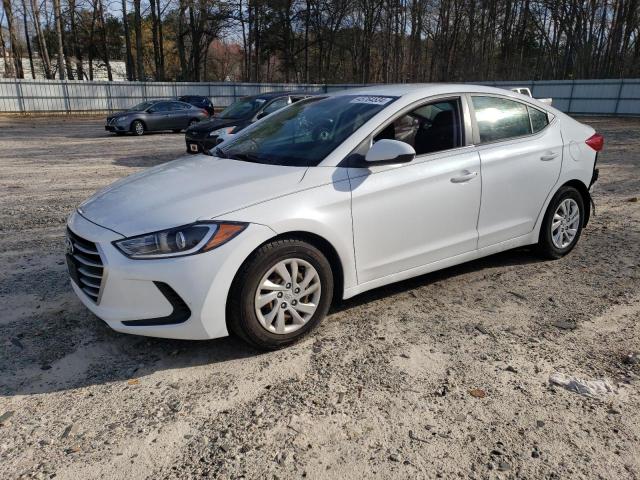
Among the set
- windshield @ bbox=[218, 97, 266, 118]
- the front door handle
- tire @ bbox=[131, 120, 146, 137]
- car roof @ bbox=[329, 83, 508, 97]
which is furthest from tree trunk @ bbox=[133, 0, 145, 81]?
the front door handle

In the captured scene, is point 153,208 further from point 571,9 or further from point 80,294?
point 571,9

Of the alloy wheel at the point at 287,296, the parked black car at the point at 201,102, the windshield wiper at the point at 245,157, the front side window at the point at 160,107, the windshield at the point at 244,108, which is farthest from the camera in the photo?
the parked black car at the point at 201,102

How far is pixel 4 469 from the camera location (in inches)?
92.3

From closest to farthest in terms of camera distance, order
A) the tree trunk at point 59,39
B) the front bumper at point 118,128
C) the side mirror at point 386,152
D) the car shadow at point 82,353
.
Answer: the car shadow at point 82,353
the side mirror at point 386,152
the front bumper at point 118,128
the tree trunk at point 59,39

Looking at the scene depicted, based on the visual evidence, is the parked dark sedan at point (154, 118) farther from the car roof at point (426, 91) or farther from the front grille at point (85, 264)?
the front grille at point (85, 264)

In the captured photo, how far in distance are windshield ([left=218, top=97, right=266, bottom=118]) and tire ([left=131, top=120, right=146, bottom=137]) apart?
7.58 m

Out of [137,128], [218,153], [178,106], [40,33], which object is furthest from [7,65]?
[218,153]

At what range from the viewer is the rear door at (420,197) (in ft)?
11.6

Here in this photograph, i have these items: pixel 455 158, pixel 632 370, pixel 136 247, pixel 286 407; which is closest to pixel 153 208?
pixel 136 247

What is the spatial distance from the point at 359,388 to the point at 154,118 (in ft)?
62.9

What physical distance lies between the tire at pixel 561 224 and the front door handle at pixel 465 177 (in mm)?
1167

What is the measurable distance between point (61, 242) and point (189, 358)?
3.04m

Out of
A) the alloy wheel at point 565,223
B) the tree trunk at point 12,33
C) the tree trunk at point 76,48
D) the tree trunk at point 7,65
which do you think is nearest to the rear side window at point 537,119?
the alloy wheel at point 565,223

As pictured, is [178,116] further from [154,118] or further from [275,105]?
[275,105]
